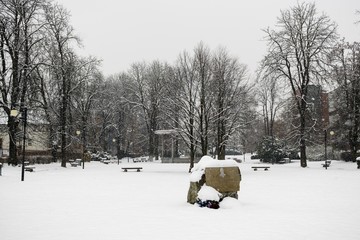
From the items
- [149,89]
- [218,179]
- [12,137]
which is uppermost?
[149,89]

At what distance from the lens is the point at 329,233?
7.04m

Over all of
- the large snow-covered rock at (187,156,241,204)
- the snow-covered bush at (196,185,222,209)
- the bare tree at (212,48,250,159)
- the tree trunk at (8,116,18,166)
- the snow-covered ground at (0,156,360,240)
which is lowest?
the snow-covered ground at (0,156,360,240)

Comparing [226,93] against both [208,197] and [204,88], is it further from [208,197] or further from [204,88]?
[208,197]

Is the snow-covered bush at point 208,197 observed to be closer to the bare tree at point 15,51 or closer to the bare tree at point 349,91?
the bare tree at point 15,51

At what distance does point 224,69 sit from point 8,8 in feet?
60.6

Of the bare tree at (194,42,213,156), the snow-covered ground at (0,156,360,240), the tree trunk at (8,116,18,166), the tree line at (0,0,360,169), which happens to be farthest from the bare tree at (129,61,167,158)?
the snow-covered ground at (0,156,360,240)

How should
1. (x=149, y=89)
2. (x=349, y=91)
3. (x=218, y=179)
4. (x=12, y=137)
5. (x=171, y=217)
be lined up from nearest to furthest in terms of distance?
(x=171, y=217) < (x=218, y=179) < (x=12, y=137) < (x=349, y=91) < (x=149, y=89)

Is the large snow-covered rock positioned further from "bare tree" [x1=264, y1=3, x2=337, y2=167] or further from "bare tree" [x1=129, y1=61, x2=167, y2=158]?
"bare tree" [x1=129, y1=61, x2=167, y2=158]

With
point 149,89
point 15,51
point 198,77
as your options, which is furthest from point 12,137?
point 149,89

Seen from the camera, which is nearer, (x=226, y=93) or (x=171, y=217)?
(x=171, y=217)

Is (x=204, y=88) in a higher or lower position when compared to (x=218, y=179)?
higher

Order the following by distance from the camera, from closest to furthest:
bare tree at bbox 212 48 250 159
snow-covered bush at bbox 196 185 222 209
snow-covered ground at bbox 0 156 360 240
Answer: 1. snow-covered ground at bbox 0 156 360 240
2. snow-covered bush at bbox 196 185 222 209
3. bare tree at bbox 212 48 250 159

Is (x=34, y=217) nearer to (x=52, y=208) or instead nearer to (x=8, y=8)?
(x=52, y=208)

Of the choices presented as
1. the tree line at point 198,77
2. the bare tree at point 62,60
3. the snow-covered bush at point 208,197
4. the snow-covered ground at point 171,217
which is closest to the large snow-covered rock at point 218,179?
the snow-covered bush at point 208,197
